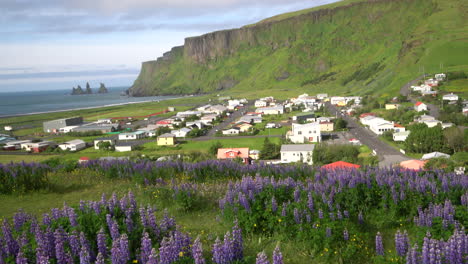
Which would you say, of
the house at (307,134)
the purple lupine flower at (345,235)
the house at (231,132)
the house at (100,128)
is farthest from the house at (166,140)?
the purple lupine flower at (345,235)

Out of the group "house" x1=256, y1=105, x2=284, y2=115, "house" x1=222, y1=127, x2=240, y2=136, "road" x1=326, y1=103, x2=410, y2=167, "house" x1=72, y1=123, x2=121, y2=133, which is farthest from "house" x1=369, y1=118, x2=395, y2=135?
"house" x1=72, y1=123, x2=121, y2=133

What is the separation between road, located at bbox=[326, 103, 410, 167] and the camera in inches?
1549

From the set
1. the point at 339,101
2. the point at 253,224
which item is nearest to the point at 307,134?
the point at 253,224

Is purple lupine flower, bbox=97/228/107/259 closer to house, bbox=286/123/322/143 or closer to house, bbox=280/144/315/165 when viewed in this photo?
house, bbox=280/144/315/165

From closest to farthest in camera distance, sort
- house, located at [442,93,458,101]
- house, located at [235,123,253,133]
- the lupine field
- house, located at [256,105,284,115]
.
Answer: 1. the lupine field
2. house, located at [235,123,253,133]
3. house, located at [442,93,458,101]
4. house, located at [256,105,284,115]

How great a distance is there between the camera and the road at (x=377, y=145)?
1549 inches

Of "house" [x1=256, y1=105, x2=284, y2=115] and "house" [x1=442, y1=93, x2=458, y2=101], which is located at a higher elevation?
"house" [x1=442, y1=93, x2=458, y2=101]

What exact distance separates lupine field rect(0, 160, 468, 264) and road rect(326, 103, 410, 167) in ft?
84.3

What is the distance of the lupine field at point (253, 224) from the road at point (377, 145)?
25.7 metres

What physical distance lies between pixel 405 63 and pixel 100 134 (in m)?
98.9

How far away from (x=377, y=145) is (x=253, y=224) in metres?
46.5

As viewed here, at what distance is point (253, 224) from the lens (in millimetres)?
6531

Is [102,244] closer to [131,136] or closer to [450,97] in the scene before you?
[131,136]

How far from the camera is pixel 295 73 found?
193000 mm
